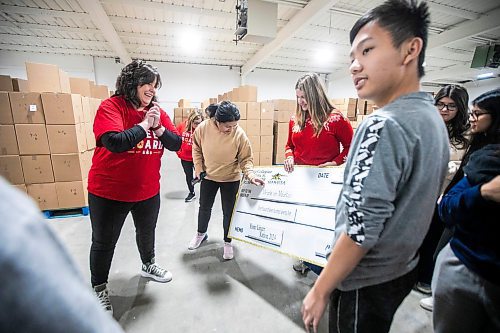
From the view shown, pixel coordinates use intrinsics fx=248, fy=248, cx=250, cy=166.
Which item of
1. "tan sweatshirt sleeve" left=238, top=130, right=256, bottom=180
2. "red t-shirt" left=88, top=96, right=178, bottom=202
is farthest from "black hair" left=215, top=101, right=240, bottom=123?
"red t-shirt" left=88, top=96, right=178, bottom=202

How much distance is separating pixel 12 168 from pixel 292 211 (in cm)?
334

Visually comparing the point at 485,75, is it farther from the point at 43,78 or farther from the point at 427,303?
the point at 43,78

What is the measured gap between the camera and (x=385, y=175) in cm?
59

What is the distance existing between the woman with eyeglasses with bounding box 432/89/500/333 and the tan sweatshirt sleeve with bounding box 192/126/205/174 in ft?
6.11

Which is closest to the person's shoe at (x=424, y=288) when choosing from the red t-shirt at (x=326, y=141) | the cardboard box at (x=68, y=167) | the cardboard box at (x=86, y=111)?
the red t-shirt at (x=326, y=141)

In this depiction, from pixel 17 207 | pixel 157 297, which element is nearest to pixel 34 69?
pixel 157 297

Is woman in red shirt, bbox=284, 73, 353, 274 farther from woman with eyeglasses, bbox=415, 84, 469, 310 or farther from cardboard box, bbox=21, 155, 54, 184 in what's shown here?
cardboard box, bbox=21, 155, 54, 184

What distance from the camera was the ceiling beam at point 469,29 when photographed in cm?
489

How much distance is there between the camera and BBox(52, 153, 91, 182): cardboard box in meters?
3.04

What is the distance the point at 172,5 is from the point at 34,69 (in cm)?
303

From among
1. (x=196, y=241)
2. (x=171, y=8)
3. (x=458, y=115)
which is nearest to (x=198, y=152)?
(x=196, y=241)

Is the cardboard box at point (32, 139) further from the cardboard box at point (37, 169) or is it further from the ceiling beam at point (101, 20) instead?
the ceiling beam at point (101, 20)

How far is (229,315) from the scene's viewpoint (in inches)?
65.2

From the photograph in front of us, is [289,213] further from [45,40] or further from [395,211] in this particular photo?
[45,40]
